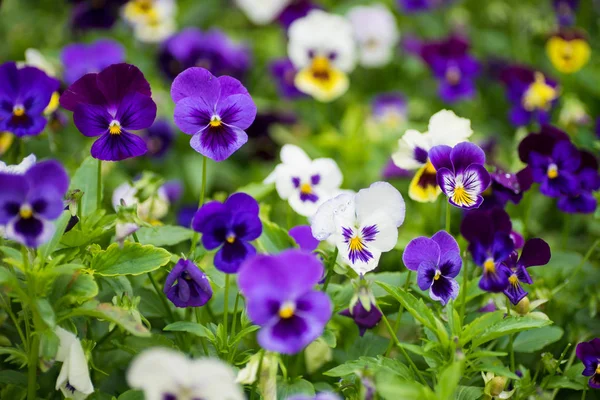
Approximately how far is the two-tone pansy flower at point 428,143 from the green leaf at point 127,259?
1.69 ft

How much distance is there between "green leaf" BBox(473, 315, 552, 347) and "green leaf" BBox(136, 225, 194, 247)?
0.62 metres

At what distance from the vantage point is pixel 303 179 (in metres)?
1.54

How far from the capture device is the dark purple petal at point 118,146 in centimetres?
125

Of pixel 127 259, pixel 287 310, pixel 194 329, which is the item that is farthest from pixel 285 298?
pixel 127 259

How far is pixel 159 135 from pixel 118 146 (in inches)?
52.7

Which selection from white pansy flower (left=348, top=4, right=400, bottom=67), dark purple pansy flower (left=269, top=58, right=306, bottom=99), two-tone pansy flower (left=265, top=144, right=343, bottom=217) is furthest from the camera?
white pansy flower (left=348, top=4, right=400, bottom=67)

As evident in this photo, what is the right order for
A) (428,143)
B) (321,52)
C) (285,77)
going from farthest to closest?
(285,77), (321,52), (428,143)

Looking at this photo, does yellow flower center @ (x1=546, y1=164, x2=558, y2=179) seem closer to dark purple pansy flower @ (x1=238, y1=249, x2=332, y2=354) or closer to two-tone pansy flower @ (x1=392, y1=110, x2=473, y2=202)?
two-tone pansy flower @ (x1=392, y1=110, x2=473, y2=202)

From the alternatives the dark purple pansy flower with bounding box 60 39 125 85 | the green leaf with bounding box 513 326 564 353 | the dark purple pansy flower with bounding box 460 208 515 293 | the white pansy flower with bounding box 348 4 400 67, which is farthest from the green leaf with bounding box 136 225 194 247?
the white pansy flower with bounding box 348 4 400 67

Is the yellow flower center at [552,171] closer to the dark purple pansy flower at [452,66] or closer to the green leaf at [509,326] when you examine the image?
the green leaf at [509,326]

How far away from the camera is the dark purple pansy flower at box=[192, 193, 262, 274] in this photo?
116 centimetres

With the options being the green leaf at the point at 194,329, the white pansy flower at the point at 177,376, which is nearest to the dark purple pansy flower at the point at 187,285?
the green leaf at the point at 194,329

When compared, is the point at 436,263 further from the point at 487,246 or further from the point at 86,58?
the point at 86,58

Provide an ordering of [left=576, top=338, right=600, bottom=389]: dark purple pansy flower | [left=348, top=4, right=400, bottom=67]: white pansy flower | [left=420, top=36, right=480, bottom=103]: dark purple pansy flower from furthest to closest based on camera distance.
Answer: [left=348, top=4, right=400, bottom=67]: white pansy flower < [left=420, top=36, right=480, bottom=103]: dark purple pansy flower < [left=576, top=338, right=600, bottom=389]: dark purple pansy flower
